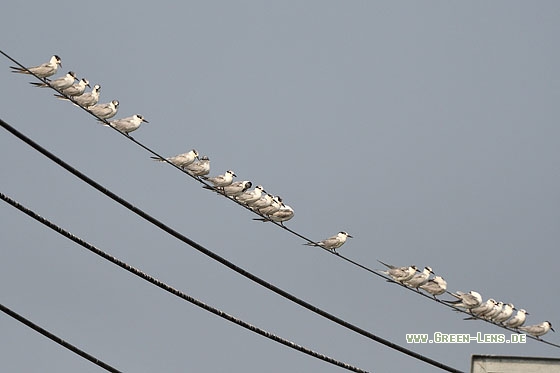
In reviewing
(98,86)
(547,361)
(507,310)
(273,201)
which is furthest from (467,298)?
(547,361)

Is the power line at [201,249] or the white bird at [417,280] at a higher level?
the white bird at [417,280]

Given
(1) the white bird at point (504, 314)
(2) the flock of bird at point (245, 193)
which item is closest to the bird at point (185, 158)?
(2) the flock of bird at point (245, 193)

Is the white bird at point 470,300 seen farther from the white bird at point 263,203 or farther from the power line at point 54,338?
the power line at point 54,338

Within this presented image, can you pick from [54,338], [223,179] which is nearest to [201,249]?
[54,338]

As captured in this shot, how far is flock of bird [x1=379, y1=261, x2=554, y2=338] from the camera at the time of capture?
32938mm

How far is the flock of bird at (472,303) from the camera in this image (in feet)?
108

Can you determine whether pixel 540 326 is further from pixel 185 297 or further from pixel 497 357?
pixel 185 297

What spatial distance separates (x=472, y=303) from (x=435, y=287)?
1.24 m

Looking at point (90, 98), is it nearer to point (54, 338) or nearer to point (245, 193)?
point (245, 193)

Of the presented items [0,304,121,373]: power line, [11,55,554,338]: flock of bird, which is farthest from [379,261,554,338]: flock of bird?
[0,304,121,373]: power line

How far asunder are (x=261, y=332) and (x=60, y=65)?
44.7 feet

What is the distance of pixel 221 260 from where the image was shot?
18938mm

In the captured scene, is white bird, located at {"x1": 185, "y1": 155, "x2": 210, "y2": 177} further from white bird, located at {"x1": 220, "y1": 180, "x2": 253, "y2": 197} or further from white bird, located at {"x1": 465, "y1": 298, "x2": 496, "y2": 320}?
white bird, located at {"x1": 465, "y1": 298, "x2": 496, "y2": 320}

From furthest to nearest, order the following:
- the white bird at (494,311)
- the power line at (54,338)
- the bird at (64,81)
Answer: the white bird at (494,311) → the bird at (64,81) → the power line at (54,338)
